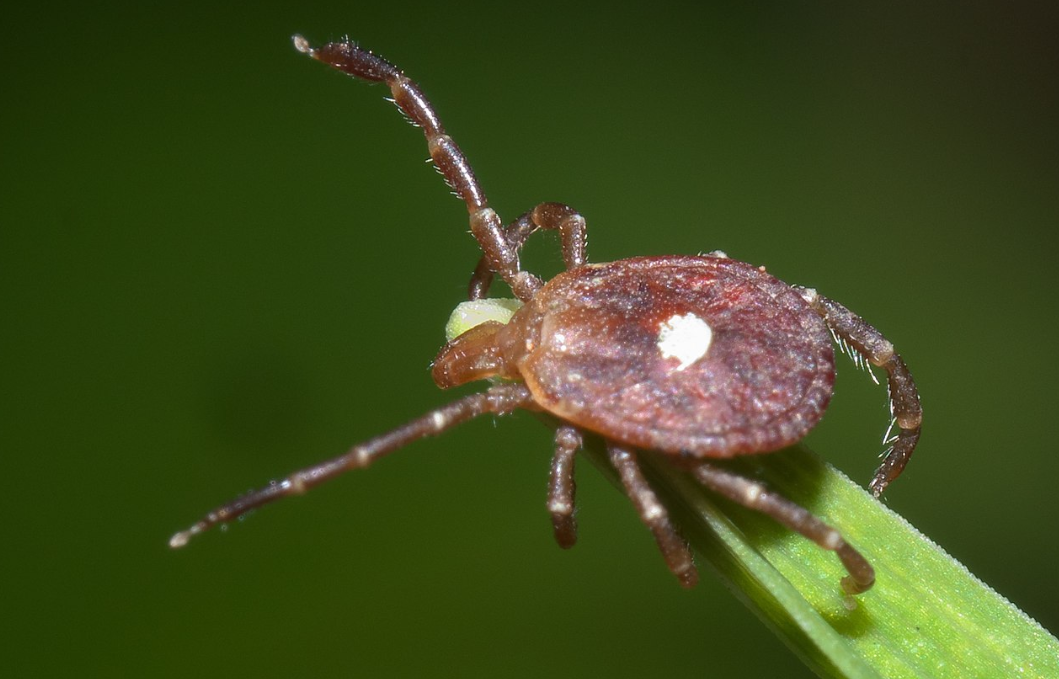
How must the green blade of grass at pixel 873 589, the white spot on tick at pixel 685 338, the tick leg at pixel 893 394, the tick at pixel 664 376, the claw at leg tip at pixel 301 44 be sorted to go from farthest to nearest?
the claw at leg tip at pixel 301 44 < the tick leg at pixel 893 394 < the white spot on tick at pixel 685 338 < the tick at pixel 664 376 < the green blade of grass at pixel 873 589

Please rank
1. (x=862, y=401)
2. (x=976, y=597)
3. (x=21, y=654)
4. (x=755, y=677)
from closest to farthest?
(x=976, y=597), (x=21, y=654), (x=755, y=677), (x=862, y=401)

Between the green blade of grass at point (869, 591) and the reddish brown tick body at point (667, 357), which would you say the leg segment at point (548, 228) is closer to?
the reddish brown tick body at point (667, 357)

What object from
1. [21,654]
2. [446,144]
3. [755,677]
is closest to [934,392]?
[755,677]

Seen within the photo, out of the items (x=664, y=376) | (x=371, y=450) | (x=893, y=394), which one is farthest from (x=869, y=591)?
(x=371, y=450)

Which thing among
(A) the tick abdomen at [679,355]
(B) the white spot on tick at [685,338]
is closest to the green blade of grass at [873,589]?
(A) the tick abdomen at [679,355]

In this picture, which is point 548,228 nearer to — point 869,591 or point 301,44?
point 301,44

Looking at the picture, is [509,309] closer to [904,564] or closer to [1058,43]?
[904,564]
